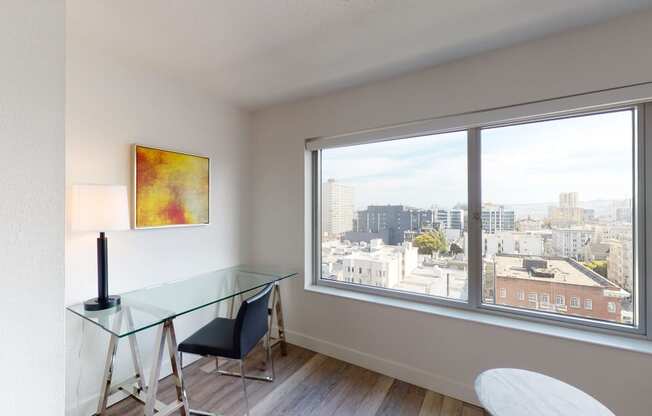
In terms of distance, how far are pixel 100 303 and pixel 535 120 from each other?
304 centimetres

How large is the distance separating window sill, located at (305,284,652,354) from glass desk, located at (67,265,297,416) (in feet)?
2.96

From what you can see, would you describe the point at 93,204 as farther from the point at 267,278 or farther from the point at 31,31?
the point at 267,278

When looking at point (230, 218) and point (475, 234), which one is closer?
point (475, 234)

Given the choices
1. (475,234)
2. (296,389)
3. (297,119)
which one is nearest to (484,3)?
(475,234)

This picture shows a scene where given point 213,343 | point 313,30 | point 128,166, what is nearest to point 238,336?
point 213,343

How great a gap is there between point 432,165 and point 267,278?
1.71 m

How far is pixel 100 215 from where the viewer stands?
5.34 ft

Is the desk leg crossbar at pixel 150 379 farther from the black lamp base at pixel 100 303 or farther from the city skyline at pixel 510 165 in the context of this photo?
the city skyline at pixel 510 165

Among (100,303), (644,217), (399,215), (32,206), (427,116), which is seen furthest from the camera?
(399,215)

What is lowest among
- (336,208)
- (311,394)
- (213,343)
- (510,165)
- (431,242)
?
(311,394)

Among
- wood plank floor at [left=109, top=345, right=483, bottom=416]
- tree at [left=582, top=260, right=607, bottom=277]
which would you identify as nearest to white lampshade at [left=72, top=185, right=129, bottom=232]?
wood plank floor at [left=109, top=345, right=483, bottom=416]

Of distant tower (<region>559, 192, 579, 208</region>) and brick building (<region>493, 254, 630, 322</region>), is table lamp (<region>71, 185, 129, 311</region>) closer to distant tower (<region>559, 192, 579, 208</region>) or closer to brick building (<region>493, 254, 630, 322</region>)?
brick building (<region>493, 254, 630, 322</region>)

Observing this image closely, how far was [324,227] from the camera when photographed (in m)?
2.85

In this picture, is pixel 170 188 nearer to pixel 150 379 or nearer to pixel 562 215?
pixel 150 379
